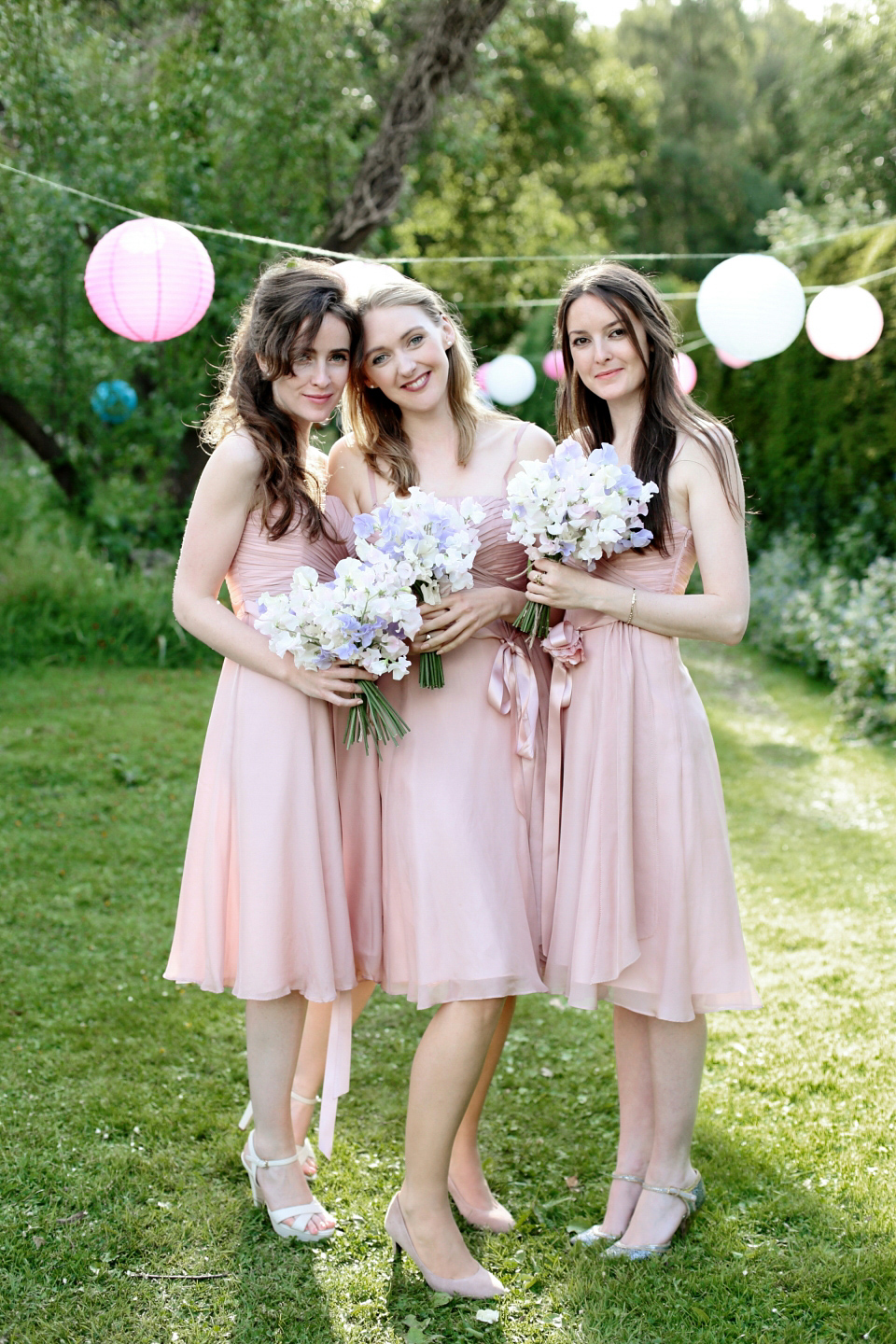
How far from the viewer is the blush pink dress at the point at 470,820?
2672 millimetres

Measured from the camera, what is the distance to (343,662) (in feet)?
8.95

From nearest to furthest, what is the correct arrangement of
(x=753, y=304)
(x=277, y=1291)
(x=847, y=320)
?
(x=277, y=1291)
(x=753, y=304)
(x=847, y=320)

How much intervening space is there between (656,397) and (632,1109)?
1.85 m

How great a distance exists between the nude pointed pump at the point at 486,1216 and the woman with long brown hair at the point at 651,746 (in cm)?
24

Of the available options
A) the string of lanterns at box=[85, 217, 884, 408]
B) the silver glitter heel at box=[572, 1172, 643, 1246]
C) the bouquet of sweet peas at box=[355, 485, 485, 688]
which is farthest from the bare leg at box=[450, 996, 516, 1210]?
the string of lanterns at box=[85, 217, 884, 408]

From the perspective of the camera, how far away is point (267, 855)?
2.75 m

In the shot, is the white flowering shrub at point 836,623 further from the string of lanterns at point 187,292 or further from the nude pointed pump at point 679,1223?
the nude pointed pump at point 679,1223

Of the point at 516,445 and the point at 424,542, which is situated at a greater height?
the point at 516,445

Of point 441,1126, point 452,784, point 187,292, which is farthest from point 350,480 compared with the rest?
point 187,292

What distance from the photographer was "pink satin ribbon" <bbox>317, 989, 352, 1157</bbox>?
9.50 feet

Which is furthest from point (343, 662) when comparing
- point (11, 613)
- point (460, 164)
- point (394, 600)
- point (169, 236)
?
point (460, 164)

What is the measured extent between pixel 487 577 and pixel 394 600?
0.50 m

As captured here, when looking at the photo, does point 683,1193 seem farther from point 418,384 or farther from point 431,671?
point 418,384

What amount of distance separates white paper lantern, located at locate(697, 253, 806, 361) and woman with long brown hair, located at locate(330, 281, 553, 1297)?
241 centimetres
